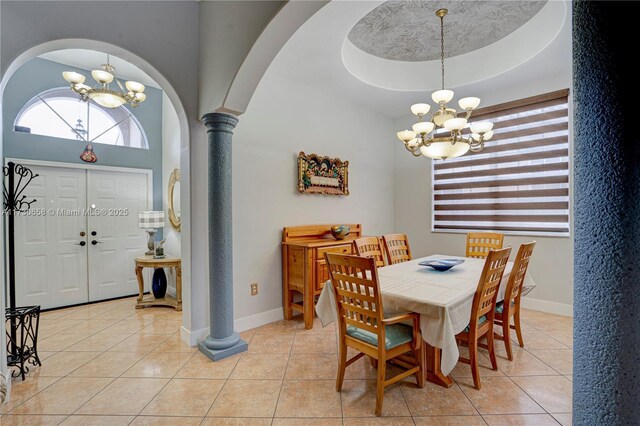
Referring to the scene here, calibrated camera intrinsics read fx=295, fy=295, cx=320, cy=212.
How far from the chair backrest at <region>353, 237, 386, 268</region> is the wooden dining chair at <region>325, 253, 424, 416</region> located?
2.75 ft

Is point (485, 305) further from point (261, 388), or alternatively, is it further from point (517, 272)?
point (261, 388)

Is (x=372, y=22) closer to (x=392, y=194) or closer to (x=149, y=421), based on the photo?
(x=392, y=194)

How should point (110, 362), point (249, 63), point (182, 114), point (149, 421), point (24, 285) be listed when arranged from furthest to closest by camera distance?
1. point (24, 285)
2. point (182, 114)
3. point (110, 362)
4. point (249, 63)
5. point (149, 421)

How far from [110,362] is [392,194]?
14.1 feet

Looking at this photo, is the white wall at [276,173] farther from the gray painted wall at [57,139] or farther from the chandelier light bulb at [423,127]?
the gray painted wall at [57,139]

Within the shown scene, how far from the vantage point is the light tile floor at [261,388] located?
1806 millimetres

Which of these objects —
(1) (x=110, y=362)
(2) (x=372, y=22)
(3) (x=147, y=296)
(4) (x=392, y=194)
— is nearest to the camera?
(1) (x=110, y=362)

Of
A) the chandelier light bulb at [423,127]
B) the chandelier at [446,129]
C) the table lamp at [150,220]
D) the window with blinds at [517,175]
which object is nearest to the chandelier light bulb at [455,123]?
the chandelier at [446,129]

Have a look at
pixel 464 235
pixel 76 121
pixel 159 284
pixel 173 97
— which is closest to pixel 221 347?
pixel 159 284

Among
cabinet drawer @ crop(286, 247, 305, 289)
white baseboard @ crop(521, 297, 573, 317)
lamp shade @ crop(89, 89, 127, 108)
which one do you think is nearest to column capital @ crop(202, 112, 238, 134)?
lamp shade @ crop(89, 89, 127, 108)

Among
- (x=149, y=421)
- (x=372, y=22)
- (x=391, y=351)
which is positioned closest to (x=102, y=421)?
(x=149, y=421)

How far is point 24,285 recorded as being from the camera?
12.3ft

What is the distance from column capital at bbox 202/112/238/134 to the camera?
2557 millimetres

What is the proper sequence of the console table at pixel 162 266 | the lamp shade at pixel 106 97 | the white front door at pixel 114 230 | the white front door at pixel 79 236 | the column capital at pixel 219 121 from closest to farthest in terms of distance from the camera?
the column capital at pixel 219 121
the lamp shade at pixel 106 97
the white front door at pixel 79 236
the console table at pixel 162 266
the white front door at pixel 114 230
